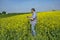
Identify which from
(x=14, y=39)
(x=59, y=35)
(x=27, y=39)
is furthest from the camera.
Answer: (x=59, y=35)

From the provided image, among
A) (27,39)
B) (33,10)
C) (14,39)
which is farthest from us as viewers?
(33,10)

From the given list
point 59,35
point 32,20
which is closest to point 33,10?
point 32,20

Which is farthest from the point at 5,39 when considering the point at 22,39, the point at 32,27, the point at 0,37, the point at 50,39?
the point at 32,27

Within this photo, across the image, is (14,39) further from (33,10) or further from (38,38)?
(33,10)

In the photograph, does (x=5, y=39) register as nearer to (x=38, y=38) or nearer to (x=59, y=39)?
(x=38, y=38)

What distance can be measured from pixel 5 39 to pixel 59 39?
1755 mm

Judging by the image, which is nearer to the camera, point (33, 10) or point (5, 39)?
point (5, 39)

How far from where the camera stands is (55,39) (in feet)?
28.0

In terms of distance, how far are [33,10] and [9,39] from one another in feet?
9.48

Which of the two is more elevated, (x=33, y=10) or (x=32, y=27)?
(x=33, y=10)

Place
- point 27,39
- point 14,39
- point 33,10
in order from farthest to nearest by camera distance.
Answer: point 33,10, point 14,39, point 27,39

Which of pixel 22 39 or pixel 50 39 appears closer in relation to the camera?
pixel 22 39

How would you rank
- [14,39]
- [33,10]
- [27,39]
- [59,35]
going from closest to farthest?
1. [27,39]
2. [14,39]
3. [59,35]
4. [33,10]

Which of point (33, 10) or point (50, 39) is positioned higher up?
point (33, 10)
